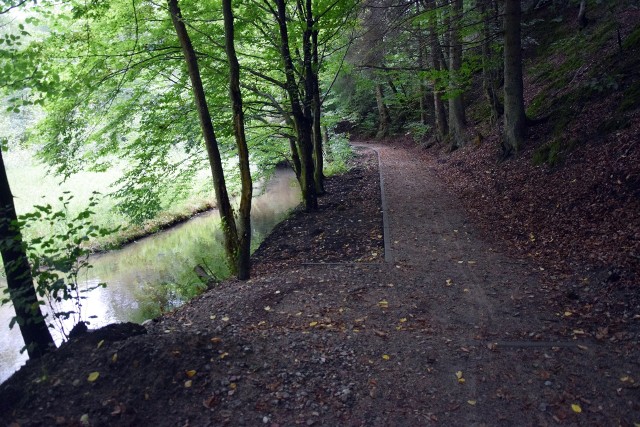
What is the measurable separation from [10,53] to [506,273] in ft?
21.4

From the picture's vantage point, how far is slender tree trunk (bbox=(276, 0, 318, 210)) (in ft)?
31.8

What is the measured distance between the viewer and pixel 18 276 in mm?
3564

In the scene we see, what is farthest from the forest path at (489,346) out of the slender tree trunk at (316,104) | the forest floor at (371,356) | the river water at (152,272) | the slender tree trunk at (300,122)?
the slender tree trunk at (316,104)

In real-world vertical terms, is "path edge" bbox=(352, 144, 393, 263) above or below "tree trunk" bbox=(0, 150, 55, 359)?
below

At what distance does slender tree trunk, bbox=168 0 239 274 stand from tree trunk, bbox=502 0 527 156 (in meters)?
7.51

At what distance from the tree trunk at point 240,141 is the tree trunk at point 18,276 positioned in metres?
3.39

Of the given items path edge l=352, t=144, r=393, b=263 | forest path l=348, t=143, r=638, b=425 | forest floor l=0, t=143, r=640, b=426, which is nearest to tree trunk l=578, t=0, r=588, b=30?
path edge l=352, t=144, r=393, b=263

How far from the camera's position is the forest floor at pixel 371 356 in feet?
11.3

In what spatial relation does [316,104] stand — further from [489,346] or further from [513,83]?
[489,346]

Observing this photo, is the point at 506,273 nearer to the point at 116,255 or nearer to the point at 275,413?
the point at 275,413

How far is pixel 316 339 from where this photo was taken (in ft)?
15.6

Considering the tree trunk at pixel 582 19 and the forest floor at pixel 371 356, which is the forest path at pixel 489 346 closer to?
the forest floor at pixel 371 356

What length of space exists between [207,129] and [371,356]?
452cm

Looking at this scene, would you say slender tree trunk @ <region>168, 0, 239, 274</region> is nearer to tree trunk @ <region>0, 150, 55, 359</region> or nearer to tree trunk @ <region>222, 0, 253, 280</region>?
tree trunk @ <region>222, 0, 253, 280</region>
